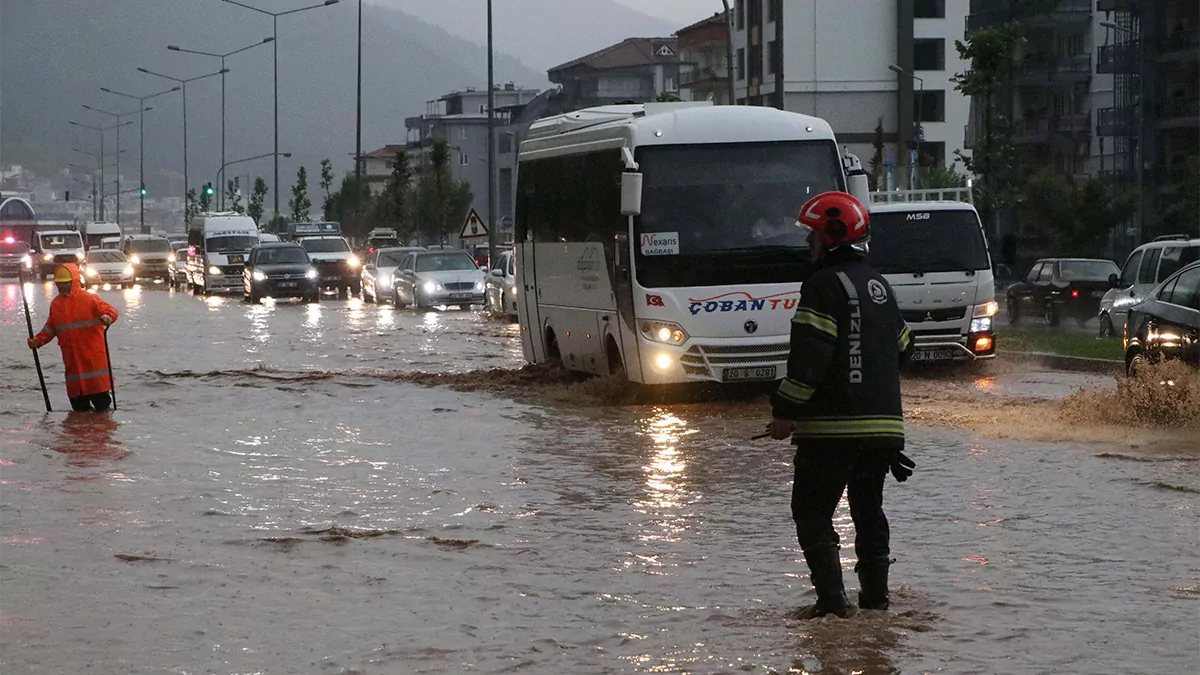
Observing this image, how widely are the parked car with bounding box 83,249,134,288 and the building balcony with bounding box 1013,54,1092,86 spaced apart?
117 feet

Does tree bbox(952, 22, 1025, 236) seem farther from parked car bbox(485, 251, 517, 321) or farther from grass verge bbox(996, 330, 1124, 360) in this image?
grass verge bbox(996, 330, 1124, 360)

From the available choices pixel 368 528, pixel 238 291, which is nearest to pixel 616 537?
pixel 368 528

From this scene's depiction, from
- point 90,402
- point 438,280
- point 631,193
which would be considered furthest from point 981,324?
point 438,280

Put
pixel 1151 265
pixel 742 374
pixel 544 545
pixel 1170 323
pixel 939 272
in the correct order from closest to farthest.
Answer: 1. pixel 544 545
2. pixel 1170 323
3. pixel 742 374
4. pixel 939 272
5. pixel 1151 265

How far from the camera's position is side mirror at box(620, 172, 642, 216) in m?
18.2

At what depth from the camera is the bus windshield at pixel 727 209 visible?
18.6 meters

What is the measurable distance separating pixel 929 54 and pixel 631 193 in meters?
79.0

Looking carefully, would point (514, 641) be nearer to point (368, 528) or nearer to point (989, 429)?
point (368, 528)

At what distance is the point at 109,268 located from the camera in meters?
68.4

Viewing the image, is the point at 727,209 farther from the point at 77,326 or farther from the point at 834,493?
the point at 834,493

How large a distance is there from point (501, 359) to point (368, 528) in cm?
1633

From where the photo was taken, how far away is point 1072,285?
38719mm

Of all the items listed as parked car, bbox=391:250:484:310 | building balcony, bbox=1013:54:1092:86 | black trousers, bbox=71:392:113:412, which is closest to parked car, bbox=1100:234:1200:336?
black trousers, bbox=71:392:113:412

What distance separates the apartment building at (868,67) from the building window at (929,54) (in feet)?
0.16
